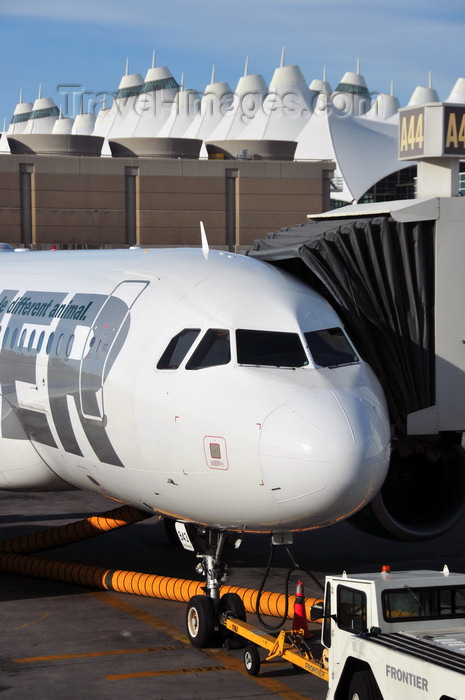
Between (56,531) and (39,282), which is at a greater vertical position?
(39,282)

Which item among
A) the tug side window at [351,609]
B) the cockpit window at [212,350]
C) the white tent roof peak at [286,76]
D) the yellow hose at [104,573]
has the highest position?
the white tent roof peak at [286,76]

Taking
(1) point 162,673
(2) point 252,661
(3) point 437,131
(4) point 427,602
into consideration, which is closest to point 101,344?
(1) point 162,673

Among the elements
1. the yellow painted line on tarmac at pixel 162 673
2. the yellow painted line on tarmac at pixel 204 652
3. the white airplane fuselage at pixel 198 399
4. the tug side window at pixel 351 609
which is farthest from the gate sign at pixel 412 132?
the yellow painted line on tarmac at pixel 162 673

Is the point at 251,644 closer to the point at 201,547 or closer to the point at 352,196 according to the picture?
the point at 201,547

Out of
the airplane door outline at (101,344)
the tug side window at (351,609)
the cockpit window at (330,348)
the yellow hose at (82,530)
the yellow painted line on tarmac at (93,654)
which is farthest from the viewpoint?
the yellow hose at (82,530)

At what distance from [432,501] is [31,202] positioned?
5459 centimetres

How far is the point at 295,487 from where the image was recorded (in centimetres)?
1295

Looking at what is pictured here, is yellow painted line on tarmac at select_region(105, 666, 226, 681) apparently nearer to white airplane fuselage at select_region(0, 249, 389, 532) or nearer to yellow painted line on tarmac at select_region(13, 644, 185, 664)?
yellow painted line on tarmac at select_region(13, 644, 185, 664)

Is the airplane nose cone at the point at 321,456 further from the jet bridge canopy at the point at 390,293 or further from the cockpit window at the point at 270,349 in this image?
the jet bridge canopy at the point at 390,293

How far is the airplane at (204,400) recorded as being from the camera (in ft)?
42.9

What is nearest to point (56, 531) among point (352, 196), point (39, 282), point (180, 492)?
point (39, 282)

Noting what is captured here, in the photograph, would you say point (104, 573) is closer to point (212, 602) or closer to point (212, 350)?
point (212, 602)

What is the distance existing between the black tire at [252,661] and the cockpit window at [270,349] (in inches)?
144

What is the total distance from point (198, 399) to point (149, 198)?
58.6 meters
